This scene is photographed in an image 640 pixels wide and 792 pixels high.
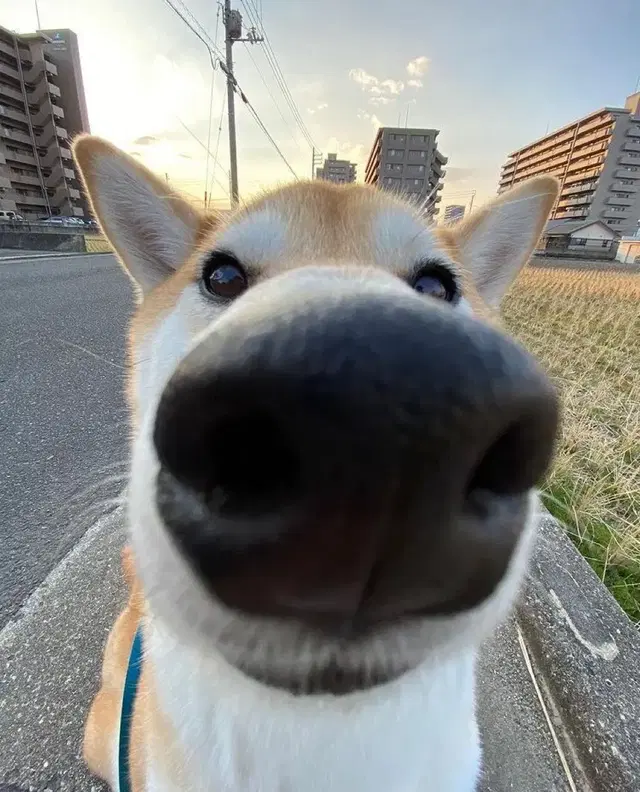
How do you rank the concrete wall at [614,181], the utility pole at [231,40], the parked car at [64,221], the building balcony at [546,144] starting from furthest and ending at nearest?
1. the building balcony at [546,144]
2. the concrete wall at [614,181]
3. the parked car at [64,221]
4. the utility pole at [231,40]

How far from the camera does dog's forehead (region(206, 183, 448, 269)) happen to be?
4.72 ft

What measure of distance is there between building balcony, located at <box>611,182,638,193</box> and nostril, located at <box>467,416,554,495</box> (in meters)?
93.2

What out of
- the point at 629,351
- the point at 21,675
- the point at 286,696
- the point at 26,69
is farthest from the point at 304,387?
the point at 26,69

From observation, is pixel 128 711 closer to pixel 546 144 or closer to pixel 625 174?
pixel 625 174

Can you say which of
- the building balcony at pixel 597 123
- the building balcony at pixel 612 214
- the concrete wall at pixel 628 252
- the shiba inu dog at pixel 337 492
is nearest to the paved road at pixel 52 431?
the shiba inu dog at pixel 337 492

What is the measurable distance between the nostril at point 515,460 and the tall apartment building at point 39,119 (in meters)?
69.4

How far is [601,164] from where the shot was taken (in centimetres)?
7275

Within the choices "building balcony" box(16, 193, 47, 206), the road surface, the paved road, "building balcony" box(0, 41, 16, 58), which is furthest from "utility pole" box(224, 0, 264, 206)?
"building balcony" box(0, 41, 16, 58)

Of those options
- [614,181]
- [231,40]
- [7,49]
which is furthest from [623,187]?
[7,49]

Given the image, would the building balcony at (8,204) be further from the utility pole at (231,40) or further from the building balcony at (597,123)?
the building balcony at (597,123)

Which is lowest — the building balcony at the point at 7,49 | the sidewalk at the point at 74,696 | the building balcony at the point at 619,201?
the sidewalk at the point at 74,696

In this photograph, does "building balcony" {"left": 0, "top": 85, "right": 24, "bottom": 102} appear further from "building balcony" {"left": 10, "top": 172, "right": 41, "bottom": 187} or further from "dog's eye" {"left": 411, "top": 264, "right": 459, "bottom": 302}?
"dog's eye" {"left": 411, "top": 264, "right": 459, "bottom": 302}

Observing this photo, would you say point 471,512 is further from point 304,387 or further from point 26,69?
point 26,69

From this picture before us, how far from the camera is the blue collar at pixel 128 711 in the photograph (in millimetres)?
1401
